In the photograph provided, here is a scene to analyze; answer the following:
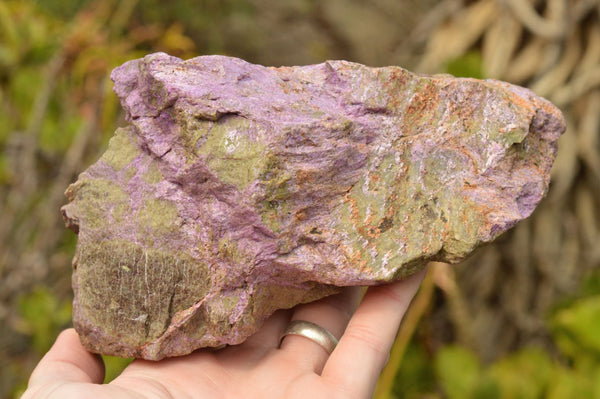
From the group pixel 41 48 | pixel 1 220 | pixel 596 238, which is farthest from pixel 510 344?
pixel 41 48

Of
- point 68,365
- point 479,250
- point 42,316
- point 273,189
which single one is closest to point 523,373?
point 479,250

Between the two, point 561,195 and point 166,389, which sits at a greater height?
point 561,195

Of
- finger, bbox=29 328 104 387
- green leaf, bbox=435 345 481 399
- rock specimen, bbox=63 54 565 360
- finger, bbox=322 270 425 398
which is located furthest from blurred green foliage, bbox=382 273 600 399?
finger, bbox=29 328 104 387

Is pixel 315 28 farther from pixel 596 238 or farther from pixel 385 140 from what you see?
pixel 385 140

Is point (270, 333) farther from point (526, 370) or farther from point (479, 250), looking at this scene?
point (526, 370)

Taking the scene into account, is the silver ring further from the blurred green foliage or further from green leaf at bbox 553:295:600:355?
green leaf at bbox 553:295:600:355

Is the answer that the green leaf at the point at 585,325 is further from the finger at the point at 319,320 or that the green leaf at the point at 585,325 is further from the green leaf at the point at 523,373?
the finger at the point at 319,320
